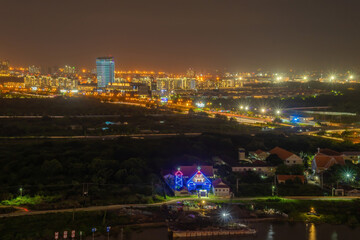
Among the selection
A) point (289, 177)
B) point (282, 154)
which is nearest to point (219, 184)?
point (289, 177)

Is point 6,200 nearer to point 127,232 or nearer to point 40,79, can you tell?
point 127,232

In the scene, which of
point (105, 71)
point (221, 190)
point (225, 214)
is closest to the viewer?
point (225, 214)

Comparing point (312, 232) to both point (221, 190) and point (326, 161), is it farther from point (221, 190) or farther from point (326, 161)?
point (326, 161)

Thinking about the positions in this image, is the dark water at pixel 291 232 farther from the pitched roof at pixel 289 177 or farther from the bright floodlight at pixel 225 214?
the pitched roof at pixel 289 177

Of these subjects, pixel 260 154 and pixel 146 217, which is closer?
pixel 146 217

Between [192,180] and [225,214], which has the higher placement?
[192,180]

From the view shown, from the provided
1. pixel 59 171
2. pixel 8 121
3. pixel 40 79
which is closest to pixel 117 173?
pixel 59 171

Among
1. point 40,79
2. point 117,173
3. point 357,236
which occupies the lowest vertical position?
point 357,236
